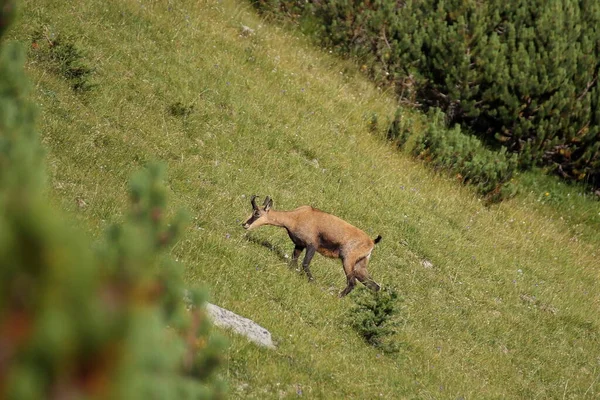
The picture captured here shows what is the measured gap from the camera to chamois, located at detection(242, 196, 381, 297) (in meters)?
11.5

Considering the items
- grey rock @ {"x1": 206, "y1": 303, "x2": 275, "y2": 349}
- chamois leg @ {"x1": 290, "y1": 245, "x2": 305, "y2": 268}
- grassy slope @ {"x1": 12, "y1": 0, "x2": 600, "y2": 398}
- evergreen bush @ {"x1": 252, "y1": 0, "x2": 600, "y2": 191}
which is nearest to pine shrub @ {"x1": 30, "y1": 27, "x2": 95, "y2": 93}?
grassy slope @ {"x1": 12, "y1": 0, "x2": 600, "y2": 398}

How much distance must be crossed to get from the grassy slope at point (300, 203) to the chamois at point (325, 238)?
0.35 metres

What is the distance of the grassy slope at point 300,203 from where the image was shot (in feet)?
30.6

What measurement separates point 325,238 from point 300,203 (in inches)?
101

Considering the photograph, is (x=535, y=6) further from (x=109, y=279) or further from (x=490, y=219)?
Answer: (x=109, y=279)

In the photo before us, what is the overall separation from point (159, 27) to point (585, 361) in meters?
10.0

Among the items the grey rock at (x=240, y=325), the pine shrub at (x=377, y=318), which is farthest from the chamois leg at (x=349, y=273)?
the grey rock at (x=240, y=325)

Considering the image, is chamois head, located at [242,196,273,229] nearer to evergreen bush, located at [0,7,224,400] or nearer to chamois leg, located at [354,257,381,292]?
chamois leg, located at [354,257,381,292]

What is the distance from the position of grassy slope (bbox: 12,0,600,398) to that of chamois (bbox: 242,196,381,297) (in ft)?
1.14

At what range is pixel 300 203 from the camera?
14086 millimetres

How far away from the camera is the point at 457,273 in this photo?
14.6 meters

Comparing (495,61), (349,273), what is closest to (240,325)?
(349,273)

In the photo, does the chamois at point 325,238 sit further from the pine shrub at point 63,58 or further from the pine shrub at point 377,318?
the pine shrub at point 63,58

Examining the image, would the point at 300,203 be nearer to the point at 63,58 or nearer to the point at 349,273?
the point at 349,273
